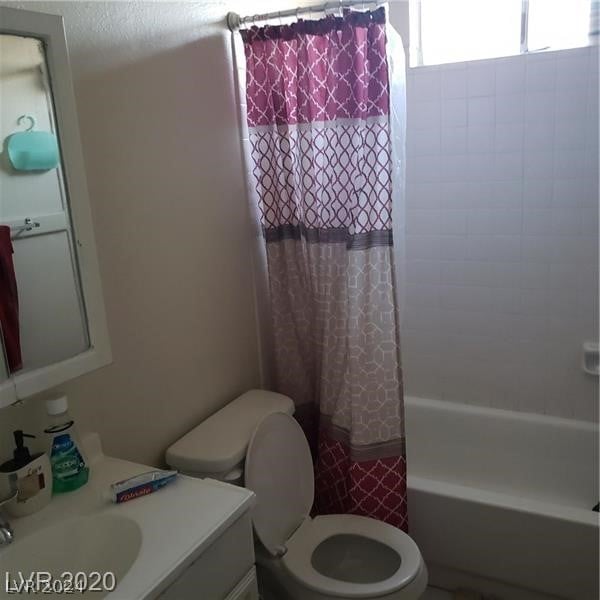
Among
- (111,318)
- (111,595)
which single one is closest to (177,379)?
(111,318)

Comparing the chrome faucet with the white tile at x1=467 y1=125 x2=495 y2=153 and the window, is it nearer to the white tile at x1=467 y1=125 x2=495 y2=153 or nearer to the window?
the white tile at x1=467 y1=125 x2=495 y2=153

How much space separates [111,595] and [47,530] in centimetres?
28

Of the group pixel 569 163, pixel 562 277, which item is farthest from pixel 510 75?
pixel 562 277

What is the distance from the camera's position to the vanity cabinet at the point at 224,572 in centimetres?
118

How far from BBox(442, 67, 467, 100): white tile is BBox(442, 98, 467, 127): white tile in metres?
0.02

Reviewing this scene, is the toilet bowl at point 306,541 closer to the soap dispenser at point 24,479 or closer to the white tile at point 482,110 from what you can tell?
the soap dispenser at point 24,479

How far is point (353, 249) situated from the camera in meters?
1.88

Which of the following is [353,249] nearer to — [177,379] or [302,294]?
[302,294]

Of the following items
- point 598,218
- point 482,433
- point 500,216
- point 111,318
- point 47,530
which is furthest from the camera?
point 482,433

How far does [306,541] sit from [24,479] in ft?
3.01

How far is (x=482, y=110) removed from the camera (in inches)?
96.7

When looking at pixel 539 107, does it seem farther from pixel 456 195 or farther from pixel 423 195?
pixel 423 195

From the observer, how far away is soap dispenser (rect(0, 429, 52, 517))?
4.11ft

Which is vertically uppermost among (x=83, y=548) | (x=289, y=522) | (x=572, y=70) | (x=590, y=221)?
(x=572, y=70)
